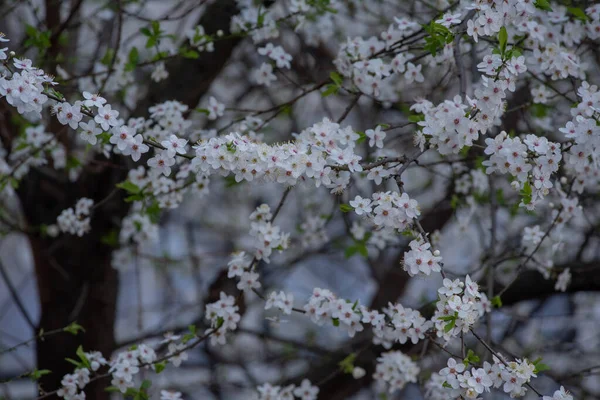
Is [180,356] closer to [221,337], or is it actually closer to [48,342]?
[221,337]

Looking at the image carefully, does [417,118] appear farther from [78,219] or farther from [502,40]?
[78,219]

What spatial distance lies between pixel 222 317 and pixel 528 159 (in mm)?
1207

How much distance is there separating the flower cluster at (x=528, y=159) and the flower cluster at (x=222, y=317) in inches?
41.5

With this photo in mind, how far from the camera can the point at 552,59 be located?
9.29 ft

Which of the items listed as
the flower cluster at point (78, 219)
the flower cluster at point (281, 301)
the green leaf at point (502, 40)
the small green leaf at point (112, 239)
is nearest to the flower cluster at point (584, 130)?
the green leaf at point (502, 40)

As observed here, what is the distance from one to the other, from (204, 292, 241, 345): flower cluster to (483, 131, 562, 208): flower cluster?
41.5 inches

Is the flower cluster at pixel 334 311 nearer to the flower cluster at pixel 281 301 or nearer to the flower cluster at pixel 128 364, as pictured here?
the flower cluster at pixel 281 301

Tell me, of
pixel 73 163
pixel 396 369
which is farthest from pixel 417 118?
pixel 73 163

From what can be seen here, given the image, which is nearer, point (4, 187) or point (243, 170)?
point (243, 170)

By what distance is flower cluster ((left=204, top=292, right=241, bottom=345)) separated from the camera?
2.72 m

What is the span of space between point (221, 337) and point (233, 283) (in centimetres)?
162

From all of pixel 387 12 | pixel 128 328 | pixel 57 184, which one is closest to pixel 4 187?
pixel 57 184

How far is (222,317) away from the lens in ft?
8.95

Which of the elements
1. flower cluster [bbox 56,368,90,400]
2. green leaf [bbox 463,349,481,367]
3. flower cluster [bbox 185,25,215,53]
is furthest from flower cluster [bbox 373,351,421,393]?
flower cluster [bbox 185,25,215,53]
